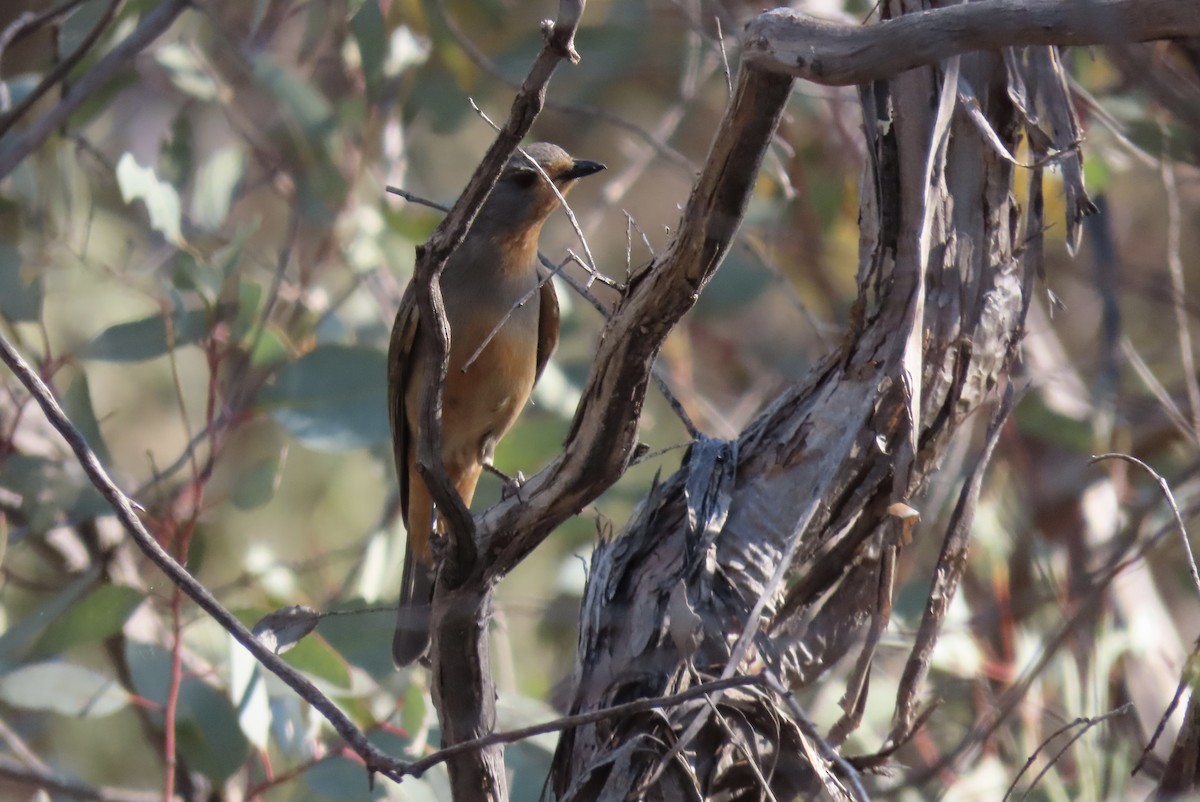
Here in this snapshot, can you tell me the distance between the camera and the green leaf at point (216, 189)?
491 cm

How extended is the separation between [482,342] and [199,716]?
1328mm

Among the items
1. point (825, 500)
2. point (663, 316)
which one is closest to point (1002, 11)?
point (663, 316)

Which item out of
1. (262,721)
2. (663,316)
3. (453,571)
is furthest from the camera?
(262,721)

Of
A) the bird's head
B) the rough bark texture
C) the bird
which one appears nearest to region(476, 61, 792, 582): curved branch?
the rough bark texture

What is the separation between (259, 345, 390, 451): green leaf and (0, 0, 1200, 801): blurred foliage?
1cm

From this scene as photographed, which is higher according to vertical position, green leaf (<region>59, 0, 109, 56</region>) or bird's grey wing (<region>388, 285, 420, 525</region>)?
green leaf (<region>59, 0, 109, 56</region>)

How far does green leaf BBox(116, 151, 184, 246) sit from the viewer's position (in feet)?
12.6

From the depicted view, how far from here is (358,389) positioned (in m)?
4.25

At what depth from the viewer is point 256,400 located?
4250 mm

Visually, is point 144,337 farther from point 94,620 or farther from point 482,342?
point 482,342

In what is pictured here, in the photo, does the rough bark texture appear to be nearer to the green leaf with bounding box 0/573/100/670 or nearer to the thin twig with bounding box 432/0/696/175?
the thin twig with bounding box 432/0/696/175

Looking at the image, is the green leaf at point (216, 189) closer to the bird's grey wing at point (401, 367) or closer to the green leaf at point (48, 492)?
the green leaf at point (48, 492)

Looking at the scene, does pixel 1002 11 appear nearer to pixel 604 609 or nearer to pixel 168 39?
pixel 604 609

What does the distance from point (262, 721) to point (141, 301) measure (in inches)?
116
